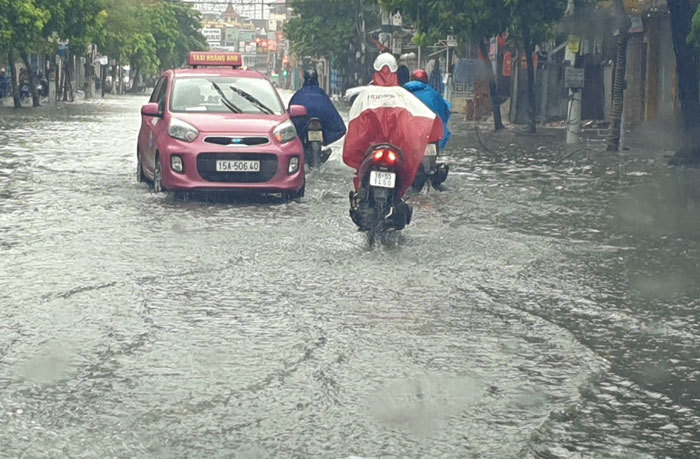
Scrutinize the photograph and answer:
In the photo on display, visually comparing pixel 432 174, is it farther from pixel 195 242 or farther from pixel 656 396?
pixel 656 396

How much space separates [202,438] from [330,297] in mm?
3515

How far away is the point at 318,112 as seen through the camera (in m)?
20.0

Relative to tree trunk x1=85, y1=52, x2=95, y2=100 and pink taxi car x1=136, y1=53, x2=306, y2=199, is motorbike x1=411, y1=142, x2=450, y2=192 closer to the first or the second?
pink taxi car x1=136, y1=53, x2=306, y2=199

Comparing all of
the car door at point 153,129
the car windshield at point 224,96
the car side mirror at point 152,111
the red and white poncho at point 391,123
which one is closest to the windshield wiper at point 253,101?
the car windshield at point 224,96

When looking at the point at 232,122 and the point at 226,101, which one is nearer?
the point at 232,122

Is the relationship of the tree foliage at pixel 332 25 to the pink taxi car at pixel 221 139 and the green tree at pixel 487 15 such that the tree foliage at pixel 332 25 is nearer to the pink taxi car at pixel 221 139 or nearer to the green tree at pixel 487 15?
the green tree at pixel 487 15

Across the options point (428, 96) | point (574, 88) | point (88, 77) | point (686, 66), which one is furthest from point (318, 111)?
point (88, 77)

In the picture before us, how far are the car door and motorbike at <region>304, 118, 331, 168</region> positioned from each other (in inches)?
125

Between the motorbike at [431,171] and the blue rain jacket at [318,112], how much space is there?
2.96 meters

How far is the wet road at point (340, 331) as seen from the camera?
541cm

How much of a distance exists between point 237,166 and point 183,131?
2.56 ft

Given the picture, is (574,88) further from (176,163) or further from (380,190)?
(380,190)

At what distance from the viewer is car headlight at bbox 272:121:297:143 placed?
50.0ft

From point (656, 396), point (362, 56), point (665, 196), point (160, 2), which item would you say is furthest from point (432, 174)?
point (160, 2)
